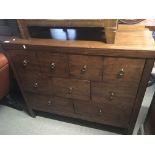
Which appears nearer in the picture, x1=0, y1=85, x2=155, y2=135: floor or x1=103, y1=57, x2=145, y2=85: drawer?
x1=103, y1=57, x2=145, y2=85: drawer

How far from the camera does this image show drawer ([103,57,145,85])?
856 mm

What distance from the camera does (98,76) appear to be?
0.98 m

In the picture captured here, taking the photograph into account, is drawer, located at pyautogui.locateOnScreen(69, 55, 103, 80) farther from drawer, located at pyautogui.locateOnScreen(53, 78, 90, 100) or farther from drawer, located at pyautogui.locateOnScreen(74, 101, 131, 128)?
drawer, located at pyautogui.locateOnScreen(74, 101, 131, 128)

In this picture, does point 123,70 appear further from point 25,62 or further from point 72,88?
point 25,62

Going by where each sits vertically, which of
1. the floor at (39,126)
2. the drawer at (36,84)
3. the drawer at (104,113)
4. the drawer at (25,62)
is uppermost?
the drawer at (25,62)

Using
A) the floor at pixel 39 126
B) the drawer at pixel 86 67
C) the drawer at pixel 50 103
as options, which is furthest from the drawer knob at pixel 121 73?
the floor at pixel 39 126

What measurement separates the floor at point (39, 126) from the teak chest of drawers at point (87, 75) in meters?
0.16

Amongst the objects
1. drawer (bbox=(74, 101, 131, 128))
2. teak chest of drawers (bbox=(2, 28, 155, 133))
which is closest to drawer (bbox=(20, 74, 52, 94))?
teak chest of drawers (bbox=(2, 28, 155, 133))

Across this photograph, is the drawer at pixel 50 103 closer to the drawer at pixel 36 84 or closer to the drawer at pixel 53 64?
the drawer at pixel 36 84

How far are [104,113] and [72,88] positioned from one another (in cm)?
33

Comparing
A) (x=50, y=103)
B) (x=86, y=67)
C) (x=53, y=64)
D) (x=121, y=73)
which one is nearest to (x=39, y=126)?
(x=50, y=103)

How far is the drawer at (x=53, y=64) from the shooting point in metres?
0.98
